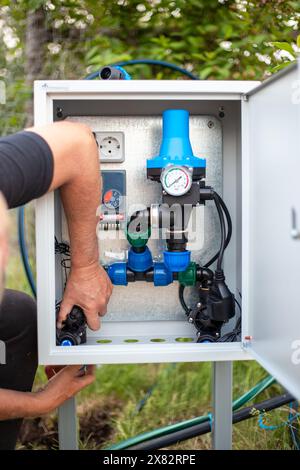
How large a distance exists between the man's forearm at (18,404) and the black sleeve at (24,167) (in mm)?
469

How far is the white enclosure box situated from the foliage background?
1.83 feet

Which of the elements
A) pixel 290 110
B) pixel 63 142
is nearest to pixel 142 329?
pixel 63 142

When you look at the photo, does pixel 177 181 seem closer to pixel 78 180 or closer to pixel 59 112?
pixel 78 180

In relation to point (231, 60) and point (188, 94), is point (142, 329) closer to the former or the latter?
point (188, 94)

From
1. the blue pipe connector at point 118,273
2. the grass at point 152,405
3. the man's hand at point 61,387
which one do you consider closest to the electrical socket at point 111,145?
the blue pipe connector at point 118,273

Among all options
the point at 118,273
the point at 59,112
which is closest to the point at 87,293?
the point at 118,273

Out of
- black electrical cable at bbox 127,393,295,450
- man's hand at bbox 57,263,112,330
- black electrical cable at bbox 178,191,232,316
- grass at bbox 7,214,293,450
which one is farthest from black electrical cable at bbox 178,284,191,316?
grass at bbox 7,214,293,450

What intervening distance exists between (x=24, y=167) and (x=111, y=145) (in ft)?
1.44

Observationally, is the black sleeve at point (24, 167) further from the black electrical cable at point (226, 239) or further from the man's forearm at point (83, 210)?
the black electrical cable at point (226, 239)

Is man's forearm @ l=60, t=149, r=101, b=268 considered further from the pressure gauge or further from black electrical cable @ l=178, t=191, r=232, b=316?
black electrical cable @ l=178, t=191, r=232, b=316

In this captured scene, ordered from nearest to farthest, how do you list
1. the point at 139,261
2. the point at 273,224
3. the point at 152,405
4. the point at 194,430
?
the point at 273,224, the point at 139,261, the point at 194,430, the point at 152,405

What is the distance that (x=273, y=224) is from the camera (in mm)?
1057

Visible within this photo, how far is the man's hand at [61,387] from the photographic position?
1.34 meters

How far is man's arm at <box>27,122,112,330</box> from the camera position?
1167mm
